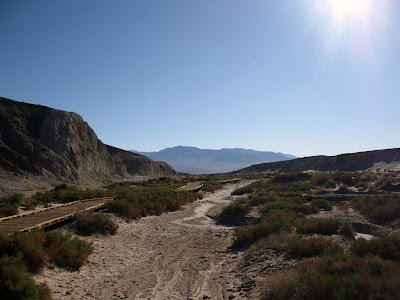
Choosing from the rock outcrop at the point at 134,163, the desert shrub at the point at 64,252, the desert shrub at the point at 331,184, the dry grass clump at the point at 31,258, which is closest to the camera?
the dry grass clump at the point at 31,258

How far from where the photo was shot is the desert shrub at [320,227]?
12.5 m

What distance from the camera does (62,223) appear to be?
569 inches

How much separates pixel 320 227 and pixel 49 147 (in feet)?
133

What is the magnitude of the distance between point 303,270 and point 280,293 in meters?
1.51

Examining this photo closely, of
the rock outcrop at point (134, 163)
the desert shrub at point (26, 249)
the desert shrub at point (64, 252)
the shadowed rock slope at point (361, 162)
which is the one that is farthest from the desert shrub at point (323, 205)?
the rock outcrop at point (134, 163)

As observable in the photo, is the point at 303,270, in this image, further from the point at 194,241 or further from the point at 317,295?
the point at 194,241

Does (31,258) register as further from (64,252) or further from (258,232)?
(258,232)

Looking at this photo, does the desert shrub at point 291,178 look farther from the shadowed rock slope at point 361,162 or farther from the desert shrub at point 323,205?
the desert shrub at point 323,205

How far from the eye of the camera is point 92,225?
14117 millimetres

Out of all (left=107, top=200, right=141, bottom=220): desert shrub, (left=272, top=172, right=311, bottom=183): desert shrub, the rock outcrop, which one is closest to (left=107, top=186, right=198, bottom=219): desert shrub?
(left=107, top=200, right=141, bottom=220): desert shrub

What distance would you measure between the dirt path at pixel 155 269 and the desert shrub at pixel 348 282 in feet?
6.09

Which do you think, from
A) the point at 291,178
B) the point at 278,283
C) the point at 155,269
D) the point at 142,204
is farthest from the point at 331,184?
the point at 278,283

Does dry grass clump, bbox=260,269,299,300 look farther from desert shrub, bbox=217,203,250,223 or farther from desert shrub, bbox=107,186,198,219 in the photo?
desert shrub, bbox=107,186,198,219

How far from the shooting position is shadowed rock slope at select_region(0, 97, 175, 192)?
3803 cm
